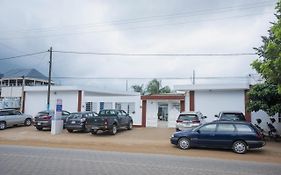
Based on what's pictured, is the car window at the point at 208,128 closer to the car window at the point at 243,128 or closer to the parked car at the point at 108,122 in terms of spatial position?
the car window at the point at 243,128

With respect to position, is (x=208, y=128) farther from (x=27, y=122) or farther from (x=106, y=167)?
(x=27, y=122)

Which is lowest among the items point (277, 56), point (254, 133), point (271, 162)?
point (271, 162)

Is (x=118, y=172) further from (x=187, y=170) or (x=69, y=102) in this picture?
(x=69, y=102)

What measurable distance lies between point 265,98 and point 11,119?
69.6 ft

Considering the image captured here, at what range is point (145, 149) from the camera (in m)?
Result: 16.0

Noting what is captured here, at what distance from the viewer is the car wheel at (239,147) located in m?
14.8

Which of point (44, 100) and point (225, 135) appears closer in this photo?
point (225, 135)

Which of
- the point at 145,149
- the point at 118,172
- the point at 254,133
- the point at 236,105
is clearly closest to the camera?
the point at 118,172

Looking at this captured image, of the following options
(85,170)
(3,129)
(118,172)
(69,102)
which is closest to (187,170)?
(118,172)

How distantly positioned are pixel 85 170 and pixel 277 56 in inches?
305

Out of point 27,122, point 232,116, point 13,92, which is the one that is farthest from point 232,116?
point 13,92

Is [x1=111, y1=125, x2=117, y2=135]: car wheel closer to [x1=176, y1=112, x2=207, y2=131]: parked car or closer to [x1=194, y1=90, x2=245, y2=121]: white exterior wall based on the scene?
[x1=176, y1=112, x2=207, y2=131]: parked car

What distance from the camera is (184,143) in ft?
52.4

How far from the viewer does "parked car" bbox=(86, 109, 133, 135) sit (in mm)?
21219
